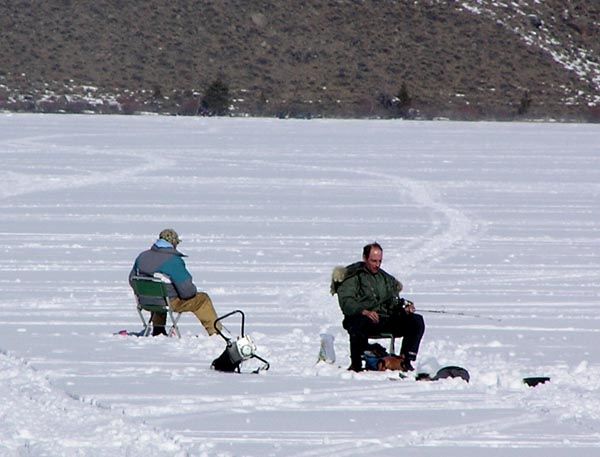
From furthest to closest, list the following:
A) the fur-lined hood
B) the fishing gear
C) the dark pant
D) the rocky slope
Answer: the rocky slope → the fur-lined hood → the dark pant → the fishing gear

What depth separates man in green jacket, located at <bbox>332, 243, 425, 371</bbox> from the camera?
9.26 m

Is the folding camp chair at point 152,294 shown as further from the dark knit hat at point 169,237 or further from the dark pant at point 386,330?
the dark pant at point 386,330

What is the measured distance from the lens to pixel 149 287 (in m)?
10.4

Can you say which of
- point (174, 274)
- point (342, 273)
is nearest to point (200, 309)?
point (174, 274)

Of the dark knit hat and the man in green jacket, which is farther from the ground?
the dark knit hat

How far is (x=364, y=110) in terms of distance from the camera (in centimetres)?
5397

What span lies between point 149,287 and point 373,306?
1843 mm

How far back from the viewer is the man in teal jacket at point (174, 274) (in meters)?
10.4

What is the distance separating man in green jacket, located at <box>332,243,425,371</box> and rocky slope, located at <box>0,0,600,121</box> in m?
43.5

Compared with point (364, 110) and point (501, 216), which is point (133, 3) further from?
point (501, 216)

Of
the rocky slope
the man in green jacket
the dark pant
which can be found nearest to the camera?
the dark pant

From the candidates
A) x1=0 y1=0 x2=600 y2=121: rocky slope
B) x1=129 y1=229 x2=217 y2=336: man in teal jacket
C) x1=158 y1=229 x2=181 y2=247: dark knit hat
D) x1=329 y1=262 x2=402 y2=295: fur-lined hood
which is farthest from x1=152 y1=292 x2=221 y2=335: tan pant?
x1=0 y1=0 x2=600 y2=121: rocky slope

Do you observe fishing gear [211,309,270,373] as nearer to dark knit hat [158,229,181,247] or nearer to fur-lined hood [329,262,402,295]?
fur-lined hood [329,262,402,295]

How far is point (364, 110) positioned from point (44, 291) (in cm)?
4135
